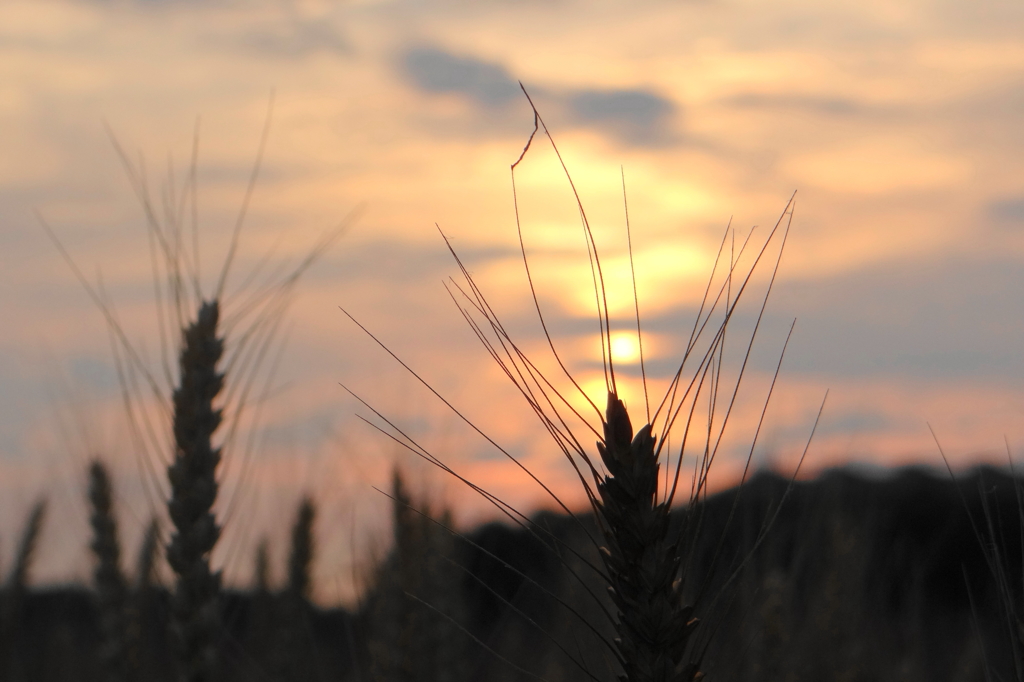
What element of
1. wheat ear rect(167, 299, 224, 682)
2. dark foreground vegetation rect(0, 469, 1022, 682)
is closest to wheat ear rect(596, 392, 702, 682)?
dark foreground vegetation rect(0, 469, 1022, 682)

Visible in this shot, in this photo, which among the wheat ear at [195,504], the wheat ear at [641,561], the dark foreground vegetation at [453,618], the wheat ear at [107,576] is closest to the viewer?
the wheat ear at [641,561]

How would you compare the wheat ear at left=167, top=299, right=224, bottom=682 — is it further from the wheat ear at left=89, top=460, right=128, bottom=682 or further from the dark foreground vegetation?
the wheat ear at left=89, top=460, right=128, bottom=682

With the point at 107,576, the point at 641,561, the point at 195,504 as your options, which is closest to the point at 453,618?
the point at 195,504

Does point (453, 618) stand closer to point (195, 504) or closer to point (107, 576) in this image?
point (195, 504)

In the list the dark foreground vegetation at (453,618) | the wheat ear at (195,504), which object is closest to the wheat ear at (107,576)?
the dark foreground vegetation at (453,618)

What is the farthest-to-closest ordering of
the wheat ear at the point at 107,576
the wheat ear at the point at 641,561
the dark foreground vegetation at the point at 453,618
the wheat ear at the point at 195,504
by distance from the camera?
the wheat ear at the point at 107,576
the dark foreground vegetation at the point at 453,618
the wheat ear at the point at 195,504
the wheat ear at the point at 641,561

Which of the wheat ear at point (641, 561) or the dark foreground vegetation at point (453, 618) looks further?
the dark foreground vegetation at point (453, 618)

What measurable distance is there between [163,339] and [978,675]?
7.35m

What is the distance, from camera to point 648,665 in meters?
2.02

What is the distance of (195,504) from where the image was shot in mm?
3547

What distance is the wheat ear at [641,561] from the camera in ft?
6.66

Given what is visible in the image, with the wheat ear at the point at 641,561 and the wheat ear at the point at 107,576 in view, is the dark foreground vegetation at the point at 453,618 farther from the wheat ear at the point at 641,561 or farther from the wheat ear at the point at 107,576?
the wheat ear at the point at 641,561

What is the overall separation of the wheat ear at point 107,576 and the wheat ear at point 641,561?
430 cm

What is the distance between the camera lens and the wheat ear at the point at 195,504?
3.43m
